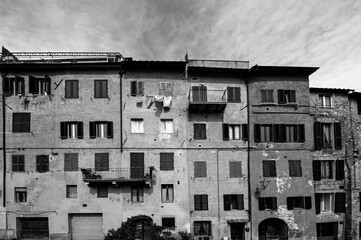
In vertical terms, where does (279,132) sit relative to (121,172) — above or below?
above

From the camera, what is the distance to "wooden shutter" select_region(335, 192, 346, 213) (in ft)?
96.4

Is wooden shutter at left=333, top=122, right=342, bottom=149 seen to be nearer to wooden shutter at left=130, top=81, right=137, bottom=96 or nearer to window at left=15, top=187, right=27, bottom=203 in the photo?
wooden shutter at left=130, top=81, right=137, bottom=96

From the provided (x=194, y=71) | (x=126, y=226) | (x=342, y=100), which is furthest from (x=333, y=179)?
(x=126, y=226)

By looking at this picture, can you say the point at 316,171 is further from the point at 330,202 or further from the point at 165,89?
the point at 165,89

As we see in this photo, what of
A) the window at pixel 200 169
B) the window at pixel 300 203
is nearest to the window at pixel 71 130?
the window at pixel 200 169

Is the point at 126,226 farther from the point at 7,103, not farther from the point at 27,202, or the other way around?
the point at 7,103

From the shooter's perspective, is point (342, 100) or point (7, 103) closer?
point (7, 103)

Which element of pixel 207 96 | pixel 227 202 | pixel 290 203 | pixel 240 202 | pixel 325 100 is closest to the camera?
pixel 227 202

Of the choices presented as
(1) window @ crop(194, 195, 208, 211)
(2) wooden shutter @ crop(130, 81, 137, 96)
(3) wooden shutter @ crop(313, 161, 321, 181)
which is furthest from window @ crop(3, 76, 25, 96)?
(3) wooden shutter @ crop(313, 161, 321, 181)

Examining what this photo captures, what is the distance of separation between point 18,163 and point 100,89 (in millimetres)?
11602

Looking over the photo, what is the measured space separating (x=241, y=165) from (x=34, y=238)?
2338cm

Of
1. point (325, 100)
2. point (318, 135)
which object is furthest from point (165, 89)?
point (325, 100)

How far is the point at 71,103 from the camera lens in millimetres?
Result: 27828

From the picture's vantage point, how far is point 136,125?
28.2 metres
